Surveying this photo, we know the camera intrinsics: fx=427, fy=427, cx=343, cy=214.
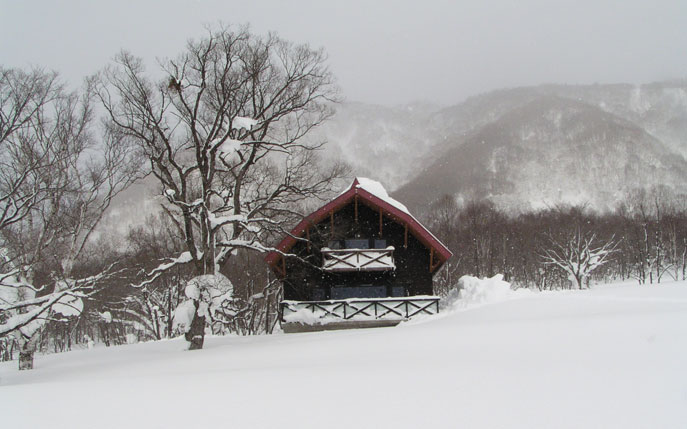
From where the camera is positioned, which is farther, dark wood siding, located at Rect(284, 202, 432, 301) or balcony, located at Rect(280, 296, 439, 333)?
dark wood siding, located at Rect(284, 202, 432, 301)

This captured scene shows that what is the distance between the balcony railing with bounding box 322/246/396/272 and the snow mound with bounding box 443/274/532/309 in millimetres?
3921

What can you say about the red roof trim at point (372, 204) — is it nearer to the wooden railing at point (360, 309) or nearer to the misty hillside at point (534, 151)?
the wooden railing at point (360, 309)

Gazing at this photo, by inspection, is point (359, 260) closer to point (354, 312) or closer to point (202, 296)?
point (354, 312)

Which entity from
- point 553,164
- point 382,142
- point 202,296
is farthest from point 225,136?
point 382,142

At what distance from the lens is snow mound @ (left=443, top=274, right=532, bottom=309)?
2017 cm

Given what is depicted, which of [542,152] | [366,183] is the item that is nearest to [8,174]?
[366,183]

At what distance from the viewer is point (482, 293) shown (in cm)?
2078

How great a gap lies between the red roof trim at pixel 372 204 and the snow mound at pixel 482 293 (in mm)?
2136

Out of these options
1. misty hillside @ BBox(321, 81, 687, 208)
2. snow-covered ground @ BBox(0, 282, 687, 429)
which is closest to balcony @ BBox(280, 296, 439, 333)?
snow-covered ground @ BBox(0, 282, 687, 429)

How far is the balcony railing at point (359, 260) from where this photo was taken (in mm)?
20594

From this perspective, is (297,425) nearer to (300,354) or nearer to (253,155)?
(300,354)

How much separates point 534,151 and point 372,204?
135849 mm

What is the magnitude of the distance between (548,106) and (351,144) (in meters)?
78.0

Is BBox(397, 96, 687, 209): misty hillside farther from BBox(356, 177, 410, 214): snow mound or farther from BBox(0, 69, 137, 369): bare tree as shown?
BBox(0, 69, 137, 369): bare tree
